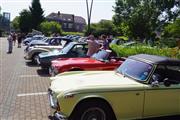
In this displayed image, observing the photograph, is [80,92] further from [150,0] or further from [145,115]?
[150,0]

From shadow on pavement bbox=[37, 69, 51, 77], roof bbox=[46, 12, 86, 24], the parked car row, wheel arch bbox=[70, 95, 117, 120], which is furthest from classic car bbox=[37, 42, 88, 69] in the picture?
Answer: roof bbox=[46, 12, 86, 24]

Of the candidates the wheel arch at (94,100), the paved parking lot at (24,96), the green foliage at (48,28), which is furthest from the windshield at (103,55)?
the green foliage at (48,28)

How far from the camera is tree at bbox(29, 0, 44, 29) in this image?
87500 mm

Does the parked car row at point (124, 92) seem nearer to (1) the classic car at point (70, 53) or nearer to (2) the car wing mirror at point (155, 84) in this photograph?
(2) the car wing mirror at point (155, 84)

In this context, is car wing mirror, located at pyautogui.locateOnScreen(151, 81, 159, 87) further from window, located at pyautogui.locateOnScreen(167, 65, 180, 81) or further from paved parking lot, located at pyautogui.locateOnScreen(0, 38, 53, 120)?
paved parking lot, located at pyautogui.locateOnScreen(0, 38, 53, 120)

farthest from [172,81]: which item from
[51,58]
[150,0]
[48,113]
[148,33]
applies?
[150,0]

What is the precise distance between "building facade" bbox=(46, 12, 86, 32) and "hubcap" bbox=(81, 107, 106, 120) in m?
121

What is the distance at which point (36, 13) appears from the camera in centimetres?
8800

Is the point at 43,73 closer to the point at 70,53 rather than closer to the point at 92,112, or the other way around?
the point at 70,53

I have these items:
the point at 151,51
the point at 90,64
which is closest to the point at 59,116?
the point at 90,64

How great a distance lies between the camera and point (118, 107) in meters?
6.73

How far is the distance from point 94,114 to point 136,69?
58.3 inches

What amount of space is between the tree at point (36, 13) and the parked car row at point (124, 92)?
3195 inches

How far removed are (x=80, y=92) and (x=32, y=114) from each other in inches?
79.9
